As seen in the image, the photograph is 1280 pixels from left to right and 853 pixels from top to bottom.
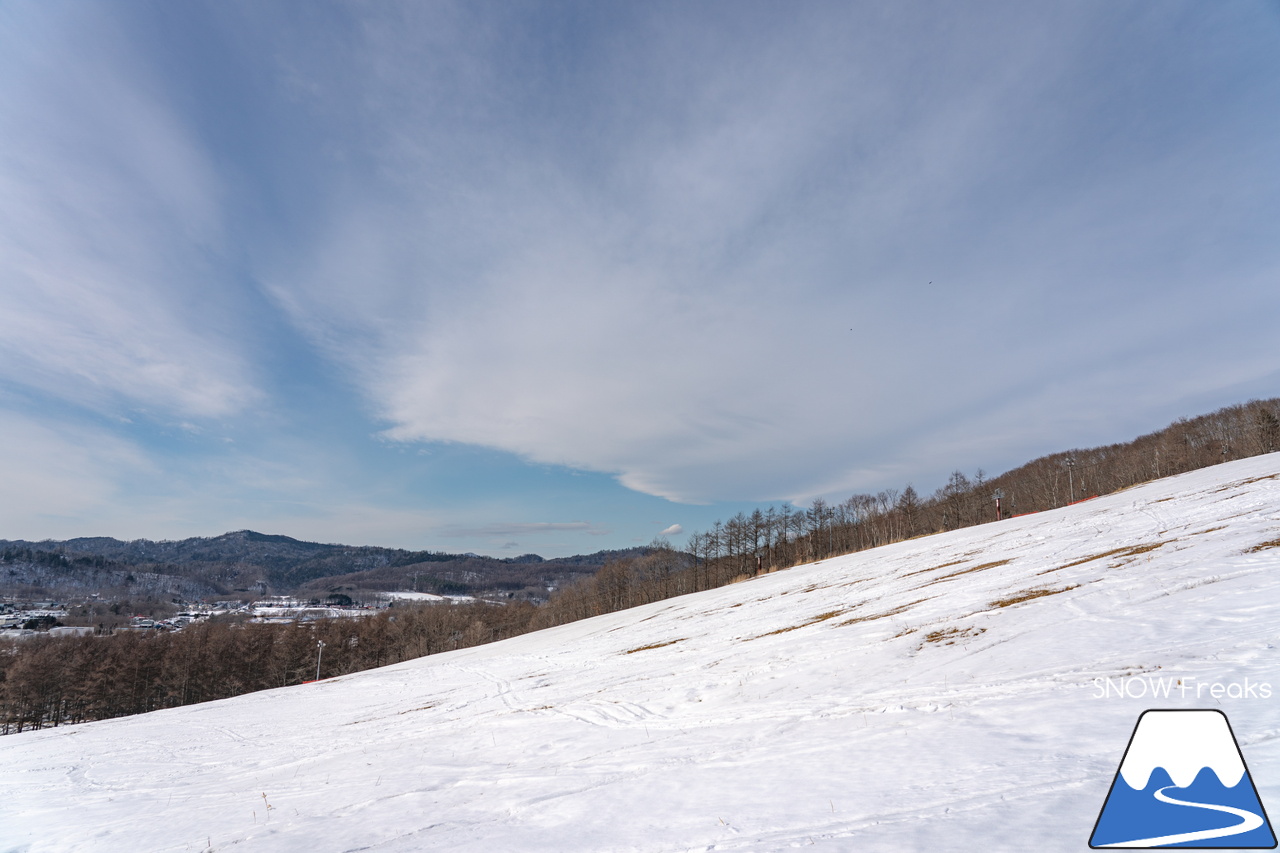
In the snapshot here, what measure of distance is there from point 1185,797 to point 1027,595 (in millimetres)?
9960

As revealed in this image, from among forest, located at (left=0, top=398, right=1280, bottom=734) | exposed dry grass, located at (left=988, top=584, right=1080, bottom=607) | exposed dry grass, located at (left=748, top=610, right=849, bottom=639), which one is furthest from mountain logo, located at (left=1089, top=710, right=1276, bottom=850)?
forest, located at (left=0, top=398, right=1280, bottom=734)

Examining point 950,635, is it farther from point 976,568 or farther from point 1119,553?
point 976,568

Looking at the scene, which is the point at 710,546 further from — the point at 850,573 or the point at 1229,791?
the point at 1229,791

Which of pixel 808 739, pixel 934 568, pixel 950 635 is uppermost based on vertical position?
pixel 934 568

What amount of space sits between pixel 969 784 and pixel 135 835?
1339 centimetres

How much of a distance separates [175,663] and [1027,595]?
297 feet

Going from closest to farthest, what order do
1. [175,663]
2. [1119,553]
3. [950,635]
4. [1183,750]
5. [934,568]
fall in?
[1183,750] < [950,635] < [1119,553] < [934,568] < [175,663]

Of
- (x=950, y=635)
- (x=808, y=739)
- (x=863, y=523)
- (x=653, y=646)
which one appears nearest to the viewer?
(x=808, y=739)

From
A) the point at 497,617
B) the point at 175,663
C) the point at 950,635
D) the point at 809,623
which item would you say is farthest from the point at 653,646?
the point at 497,617

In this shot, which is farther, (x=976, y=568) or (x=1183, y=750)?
(x=976, y=568)

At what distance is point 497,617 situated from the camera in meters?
109

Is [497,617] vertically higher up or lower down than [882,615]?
lower down

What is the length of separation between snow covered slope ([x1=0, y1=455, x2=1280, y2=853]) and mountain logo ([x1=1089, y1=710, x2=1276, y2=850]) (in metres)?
0.18

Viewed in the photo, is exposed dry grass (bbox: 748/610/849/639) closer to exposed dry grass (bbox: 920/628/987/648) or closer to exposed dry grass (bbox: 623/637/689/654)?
exposed dry grass (bbox: 623/637/689/654)
